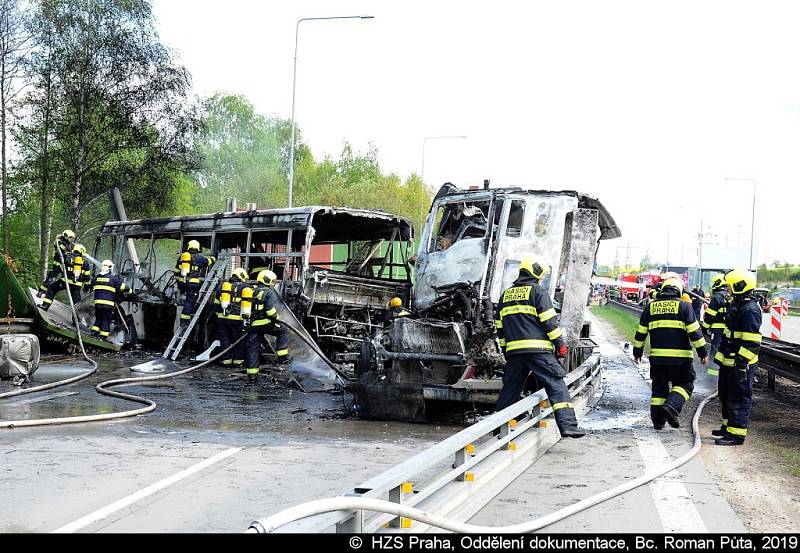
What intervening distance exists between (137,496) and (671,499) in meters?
3.50

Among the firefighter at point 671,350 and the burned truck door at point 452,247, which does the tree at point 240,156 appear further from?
the firefighter at point 671,350

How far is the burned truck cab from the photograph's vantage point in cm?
870

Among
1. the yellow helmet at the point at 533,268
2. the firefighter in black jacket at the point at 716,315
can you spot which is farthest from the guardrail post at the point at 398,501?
the firefighter in black jacket at the point at 716,315

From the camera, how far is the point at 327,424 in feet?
28.2

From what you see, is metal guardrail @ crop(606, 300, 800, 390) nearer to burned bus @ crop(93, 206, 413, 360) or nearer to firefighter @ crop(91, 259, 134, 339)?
burned bus @ crop(93, 206, 413, 360)

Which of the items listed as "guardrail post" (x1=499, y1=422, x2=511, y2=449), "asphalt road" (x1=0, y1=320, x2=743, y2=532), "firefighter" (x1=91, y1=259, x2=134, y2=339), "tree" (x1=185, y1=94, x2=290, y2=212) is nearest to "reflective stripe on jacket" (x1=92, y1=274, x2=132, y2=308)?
"firefighter" (x1=91, y1=259, x2=134, y2=339)

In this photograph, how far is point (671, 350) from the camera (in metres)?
8.07

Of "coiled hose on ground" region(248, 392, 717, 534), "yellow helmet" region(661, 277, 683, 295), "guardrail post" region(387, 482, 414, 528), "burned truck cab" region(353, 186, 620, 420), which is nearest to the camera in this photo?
"coiled hose on ground" region(248, 392, 717, 534)

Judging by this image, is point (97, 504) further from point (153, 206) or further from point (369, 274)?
point (153, 206)

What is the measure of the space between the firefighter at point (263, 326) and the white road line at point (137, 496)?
16.4ft

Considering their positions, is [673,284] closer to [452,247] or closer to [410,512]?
[452,247]

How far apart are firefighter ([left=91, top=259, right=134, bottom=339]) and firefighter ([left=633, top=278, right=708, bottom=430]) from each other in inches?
408

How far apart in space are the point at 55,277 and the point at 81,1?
46.2ft
